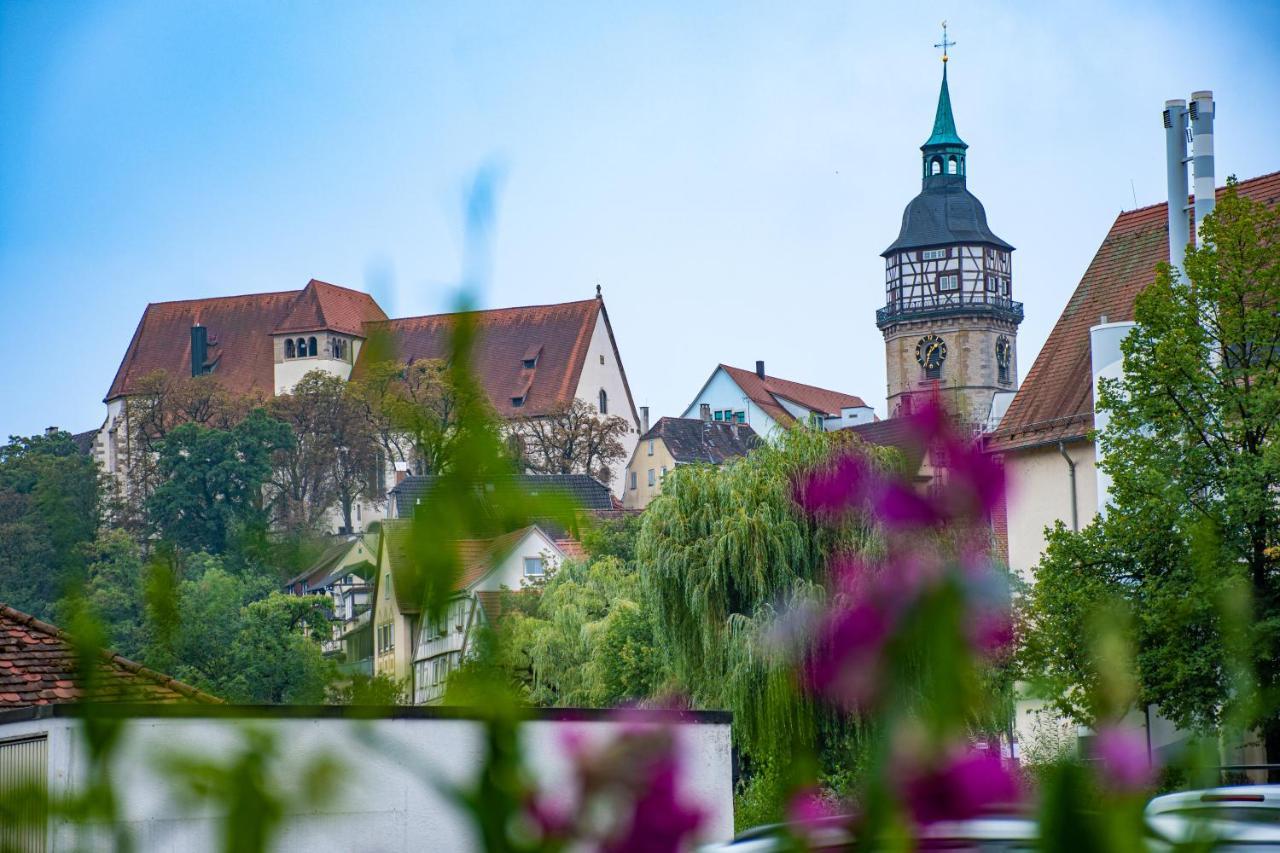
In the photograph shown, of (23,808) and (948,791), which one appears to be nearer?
(948,791)

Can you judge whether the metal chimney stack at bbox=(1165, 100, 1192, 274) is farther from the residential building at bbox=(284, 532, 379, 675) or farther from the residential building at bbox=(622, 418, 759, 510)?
the residential building at bbox=(622, 418, 759, 510)

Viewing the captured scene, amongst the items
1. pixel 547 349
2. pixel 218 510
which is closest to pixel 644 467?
pixel 547 349

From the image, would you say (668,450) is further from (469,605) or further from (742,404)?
(469,605)

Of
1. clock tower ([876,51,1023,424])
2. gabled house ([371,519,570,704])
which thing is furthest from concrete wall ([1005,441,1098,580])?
clock tower ([876,51,1023,424])

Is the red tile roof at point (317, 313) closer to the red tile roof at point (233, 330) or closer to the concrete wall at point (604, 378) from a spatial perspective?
the red tile roof at point (233, 330)

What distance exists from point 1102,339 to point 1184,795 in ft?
96.0

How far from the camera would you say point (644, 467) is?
3440 inches

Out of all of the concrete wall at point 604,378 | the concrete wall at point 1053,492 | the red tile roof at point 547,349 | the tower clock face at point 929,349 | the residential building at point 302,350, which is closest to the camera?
the concrete wall at point 1053,492

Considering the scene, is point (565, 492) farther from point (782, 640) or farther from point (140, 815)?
point (782, 640)

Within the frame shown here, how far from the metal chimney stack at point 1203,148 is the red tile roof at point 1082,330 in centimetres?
551

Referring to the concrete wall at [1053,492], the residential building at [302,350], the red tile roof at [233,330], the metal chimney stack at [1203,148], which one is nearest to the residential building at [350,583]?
the metal chimney stack at [1203,148]

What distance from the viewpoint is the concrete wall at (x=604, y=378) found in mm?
92500

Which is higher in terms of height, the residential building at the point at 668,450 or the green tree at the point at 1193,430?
the residential building at the point at 668,450

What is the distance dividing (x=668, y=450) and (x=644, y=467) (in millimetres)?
1908
